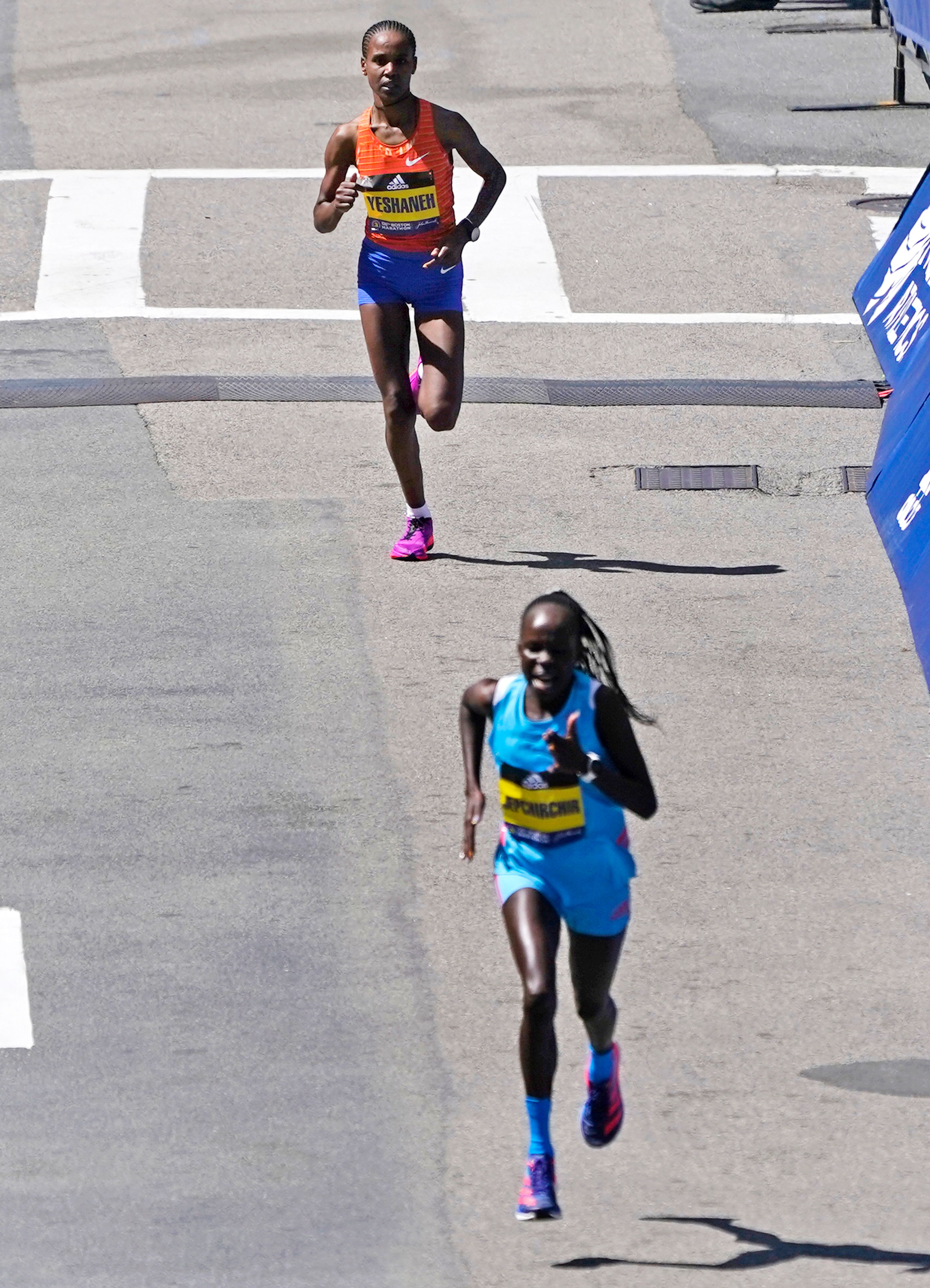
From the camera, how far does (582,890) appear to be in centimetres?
589

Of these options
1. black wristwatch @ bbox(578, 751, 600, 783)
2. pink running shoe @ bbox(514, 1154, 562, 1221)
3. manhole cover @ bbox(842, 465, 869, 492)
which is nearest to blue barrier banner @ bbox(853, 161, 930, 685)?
manhole cover @ bbox(842, 465, 869, 492)

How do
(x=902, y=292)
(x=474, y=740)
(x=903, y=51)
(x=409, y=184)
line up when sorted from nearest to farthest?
(x=474, y=740) → (x=409, y=184) → (x=902, y=292) → (x=903, y=51)

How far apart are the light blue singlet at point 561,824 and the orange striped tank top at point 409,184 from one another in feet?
15.8

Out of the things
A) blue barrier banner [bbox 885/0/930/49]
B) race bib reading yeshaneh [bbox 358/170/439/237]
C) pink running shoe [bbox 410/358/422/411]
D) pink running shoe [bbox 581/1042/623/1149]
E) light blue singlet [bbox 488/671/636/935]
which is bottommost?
blue barrier banner [bbox 885/0/930/49]

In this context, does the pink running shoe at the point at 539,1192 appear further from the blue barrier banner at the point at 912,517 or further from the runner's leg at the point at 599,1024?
the blue barrier banner at the point at 912,517

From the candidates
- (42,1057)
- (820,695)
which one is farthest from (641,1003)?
(820,695)

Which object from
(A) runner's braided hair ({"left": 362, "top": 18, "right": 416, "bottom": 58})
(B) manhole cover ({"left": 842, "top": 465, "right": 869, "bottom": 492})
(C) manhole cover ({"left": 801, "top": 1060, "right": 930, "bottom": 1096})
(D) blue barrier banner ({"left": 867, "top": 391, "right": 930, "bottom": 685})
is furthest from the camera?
(B) manhole cover ({"left": 842, "top": 465, "right": 869, "bottom": 492})

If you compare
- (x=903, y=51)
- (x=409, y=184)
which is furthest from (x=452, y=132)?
(x=903, y=51)

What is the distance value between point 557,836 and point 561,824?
41mm

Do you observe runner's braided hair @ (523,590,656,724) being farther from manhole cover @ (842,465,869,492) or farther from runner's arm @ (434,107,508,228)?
manhole cover @ (842,465,869,492)

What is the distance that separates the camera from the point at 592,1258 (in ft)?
19.0

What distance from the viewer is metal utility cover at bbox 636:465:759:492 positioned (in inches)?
474

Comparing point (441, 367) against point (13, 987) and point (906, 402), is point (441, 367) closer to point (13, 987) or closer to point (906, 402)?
point (906, 402)

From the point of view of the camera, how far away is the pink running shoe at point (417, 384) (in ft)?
34.9
